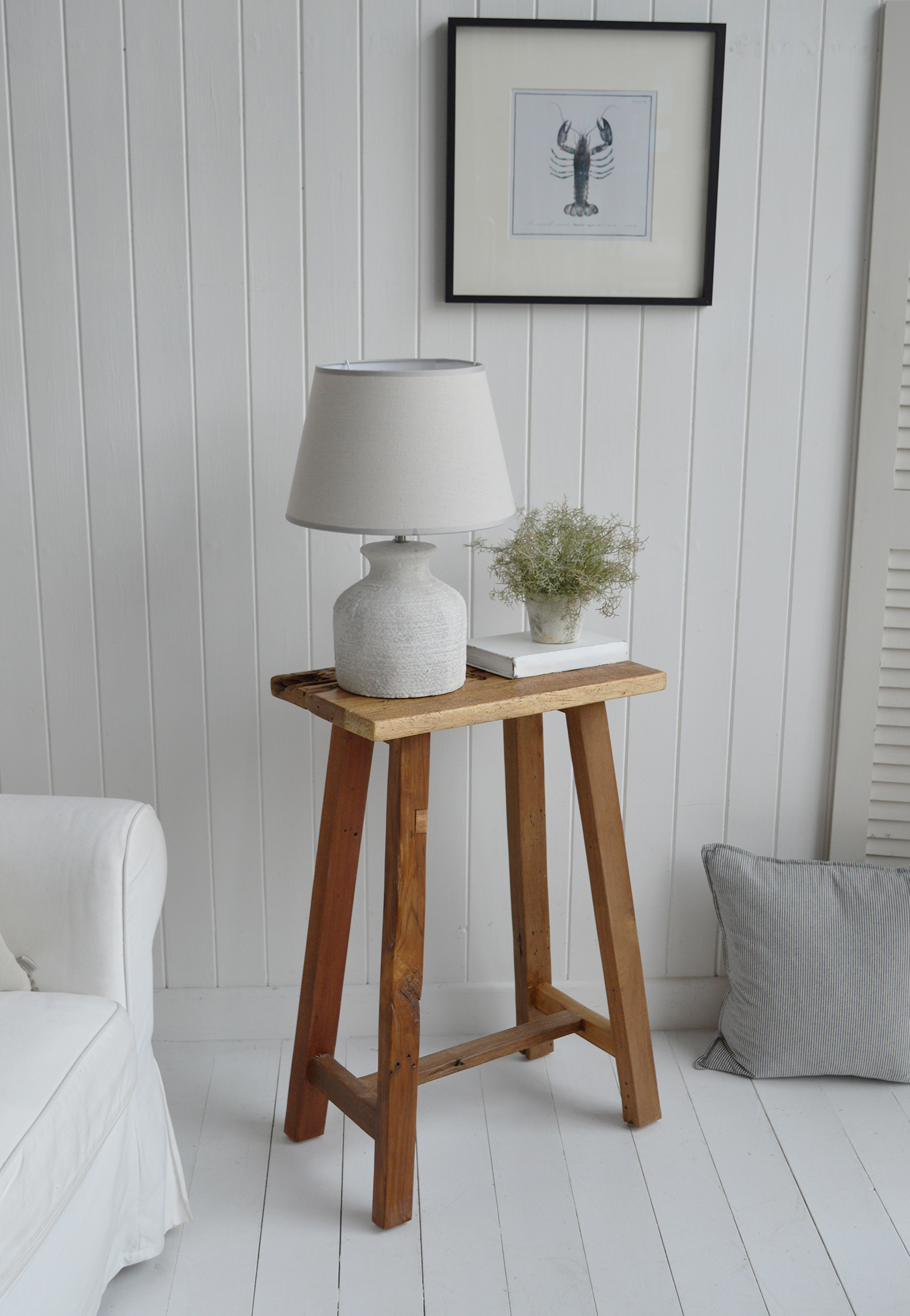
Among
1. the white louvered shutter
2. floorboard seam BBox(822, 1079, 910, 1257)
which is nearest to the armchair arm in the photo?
floorboard seam BBox(822, 1079, 910, 1257)

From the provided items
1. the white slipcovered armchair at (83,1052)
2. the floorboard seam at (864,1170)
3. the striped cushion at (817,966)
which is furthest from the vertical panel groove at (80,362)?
the floorboard seam at (864,1170)

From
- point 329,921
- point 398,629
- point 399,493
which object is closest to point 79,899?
point 329,921

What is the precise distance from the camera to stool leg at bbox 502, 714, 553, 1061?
195cm

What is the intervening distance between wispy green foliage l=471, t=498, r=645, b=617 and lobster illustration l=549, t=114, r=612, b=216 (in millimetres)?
526

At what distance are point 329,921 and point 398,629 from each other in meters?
0.53

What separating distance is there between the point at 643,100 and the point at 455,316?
1.55 ft

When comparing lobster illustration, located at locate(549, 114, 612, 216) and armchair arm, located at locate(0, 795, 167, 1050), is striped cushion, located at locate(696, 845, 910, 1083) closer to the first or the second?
armchair arm, located at locate(0, 795, 167, 1050)

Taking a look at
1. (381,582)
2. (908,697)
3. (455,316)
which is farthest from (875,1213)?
(455,316)

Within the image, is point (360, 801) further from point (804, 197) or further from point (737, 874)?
point (804, 197)

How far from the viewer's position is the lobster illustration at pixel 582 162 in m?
1.86

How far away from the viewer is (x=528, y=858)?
2.01 m

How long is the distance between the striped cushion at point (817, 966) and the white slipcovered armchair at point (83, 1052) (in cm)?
104

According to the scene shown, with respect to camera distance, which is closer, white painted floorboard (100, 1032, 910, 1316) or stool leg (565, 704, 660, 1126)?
white painted floorboard (100, 1032, 910, 1316)

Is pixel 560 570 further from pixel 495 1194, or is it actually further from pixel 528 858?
pixel 495 1194
